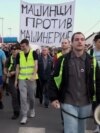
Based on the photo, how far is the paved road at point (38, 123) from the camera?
8805 mm

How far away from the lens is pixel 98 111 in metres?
5.59

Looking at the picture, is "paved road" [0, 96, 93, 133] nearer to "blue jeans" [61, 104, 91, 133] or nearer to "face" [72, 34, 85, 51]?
"blue jeans" [61, 104, 91, 133]

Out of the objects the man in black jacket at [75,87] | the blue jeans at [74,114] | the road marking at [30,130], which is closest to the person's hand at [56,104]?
the man in black jacket at [75,87]

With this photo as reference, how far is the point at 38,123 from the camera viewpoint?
31.1 feet

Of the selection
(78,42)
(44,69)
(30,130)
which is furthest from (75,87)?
(44,69)

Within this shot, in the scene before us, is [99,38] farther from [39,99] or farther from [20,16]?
[39,99]

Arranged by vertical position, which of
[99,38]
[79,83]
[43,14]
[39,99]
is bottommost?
[39,99]

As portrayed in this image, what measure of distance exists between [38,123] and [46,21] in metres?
2.93

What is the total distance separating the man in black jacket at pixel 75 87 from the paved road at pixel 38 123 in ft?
9.90

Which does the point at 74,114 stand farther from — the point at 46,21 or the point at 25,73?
the point at 46,21

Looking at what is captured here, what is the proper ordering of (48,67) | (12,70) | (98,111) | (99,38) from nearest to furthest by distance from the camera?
1. (98,111)
2. (99,38)
3. (12,70)
4. (48,67)

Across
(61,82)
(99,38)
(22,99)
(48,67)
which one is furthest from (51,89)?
(48,67)

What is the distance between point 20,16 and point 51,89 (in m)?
5.84

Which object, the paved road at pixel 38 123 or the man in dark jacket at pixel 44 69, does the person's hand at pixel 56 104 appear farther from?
the man in dark jacket at pixel 44 69
